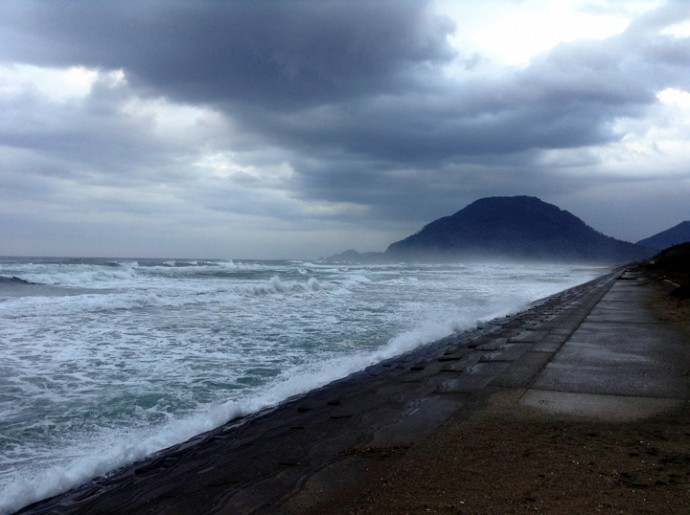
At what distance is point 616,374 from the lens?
18.5ft

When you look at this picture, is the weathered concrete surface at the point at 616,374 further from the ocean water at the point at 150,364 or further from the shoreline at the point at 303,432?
the ocean water at the point at 150,364

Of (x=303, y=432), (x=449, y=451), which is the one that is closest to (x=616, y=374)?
(x=449, y=451)

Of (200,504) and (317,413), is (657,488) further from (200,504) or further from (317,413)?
(317,413)

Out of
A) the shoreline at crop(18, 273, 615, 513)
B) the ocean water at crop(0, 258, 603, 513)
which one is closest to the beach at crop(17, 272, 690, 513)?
the shoreline at crop(18, 273, 615, 513)

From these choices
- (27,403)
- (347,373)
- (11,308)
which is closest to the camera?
(27,403)

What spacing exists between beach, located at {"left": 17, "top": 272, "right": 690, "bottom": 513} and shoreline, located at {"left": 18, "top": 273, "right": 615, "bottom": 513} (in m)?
0.02

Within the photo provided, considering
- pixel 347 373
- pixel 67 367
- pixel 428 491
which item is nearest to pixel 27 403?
pixel 67 367

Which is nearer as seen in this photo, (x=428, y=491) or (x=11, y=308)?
(x=428, y=491)

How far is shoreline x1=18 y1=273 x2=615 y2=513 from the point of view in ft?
11.5

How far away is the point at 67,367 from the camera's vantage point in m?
7.67

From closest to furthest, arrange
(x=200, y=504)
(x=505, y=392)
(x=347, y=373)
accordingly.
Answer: (x=200, y=504) → (x=505, y=392) → (x=347, y=373)

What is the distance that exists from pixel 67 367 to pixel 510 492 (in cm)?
731

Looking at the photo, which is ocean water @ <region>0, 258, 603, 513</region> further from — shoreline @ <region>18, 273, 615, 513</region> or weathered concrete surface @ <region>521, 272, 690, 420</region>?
weathered concrete surface @ <region>521, 272, 690, 420</region>

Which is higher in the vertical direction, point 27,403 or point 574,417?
point 574,417
